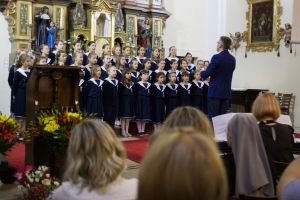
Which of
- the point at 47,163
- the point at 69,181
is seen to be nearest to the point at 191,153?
the point at 69,181

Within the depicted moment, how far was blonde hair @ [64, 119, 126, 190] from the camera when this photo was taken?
6.06 ft

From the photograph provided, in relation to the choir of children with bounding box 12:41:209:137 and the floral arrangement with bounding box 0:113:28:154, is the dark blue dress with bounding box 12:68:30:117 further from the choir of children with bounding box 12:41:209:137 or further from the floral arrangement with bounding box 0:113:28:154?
the floral arrangement with bounding box 0:113:28:154

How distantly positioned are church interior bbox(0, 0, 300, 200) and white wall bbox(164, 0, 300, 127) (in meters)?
0.03

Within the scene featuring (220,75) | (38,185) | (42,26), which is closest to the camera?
(38,185)

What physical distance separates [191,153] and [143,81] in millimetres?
7355

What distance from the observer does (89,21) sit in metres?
10.4

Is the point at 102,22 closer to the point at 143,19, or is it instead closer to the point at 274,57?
the point at 143,19

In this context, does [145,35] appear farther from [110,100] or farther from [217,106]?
[217,106]

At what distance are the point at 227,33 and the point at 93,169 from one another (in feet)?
40.5

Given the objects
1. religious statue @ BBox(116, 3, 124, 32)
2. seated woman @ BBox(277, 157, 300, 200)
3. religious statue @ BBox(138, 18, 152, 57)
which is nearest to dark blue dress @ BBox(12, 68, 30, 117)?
religious statue @ BBox(116, 3, 124, 32)

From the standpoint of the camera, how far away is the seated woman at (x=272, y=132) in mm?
3213

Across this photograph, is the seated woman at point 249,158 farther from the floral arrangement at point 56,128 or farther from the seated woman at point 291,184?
the floral arrangement at point 56,128

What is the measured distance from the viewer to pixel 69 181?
6.18 ft

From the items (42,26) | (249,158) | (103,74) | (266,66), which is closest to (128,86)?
(103,74)
